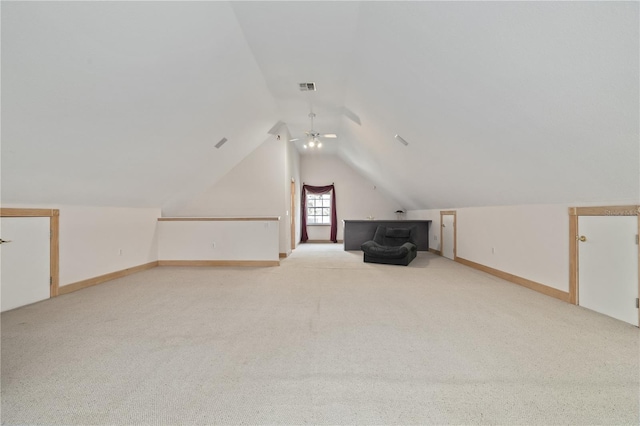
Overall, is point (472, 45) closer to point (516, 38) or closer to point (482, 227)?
point (516, 38)

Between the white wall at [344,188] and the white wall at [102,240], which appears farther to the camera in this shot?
the white wall at [344,188]

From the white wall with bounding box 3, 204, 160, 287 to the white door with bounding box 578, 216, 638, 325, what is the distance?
620 cm

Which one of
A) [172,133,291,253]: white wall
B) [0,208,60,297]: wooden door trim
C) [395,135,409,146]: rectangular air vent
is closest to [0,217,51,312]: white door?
[0,208,60,297]: wooden door trim

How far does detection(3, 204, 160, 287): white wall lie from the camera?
150 inches

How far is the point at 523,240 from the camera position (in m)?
4.08

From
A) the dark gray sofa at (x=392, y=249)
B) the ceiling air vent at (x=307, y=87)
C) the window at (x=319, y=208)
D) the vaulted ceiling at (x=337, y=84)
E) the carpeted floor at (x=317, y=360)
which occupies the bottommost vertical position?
the carpeted floor at (x=317, y=360)

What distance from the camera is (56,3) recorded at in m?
1.86

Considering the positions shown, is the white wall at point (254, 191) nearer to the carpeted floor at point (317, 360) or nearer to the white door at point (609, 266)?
the carpeted floor at point (317, 360)

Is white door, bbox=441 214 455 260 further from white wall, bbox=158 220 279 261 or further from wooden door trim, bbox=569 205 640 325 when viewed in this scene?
A: white wall, bbox=158 220 279 261

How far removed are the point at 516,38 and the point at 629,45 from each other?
59cm

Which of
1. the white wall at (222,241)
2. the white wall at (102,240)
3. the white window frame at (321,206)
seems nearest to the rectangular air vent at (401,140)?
the white wall at (222,241)

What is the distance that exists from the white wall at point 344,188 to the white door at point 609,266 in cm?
705

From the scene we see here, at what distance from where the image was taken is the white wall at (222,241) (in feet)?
18.6

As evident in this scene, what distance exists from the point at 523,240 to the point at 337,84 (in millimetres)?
3533
